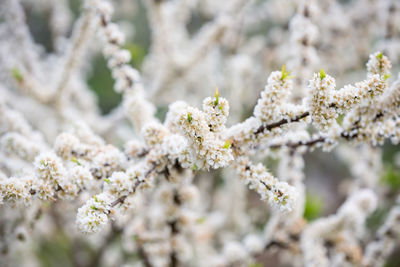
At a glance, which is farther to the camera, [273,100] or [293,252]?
[293,252]

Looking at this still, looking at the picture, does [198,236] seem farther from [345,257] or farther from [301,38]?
[301,38]

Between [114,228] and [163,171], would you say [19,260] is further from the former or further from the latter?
[163,171]

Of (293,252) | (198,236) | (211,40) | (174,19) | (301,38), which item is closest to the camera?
(301,38)

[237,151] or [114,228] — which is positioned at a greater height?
[114,228]

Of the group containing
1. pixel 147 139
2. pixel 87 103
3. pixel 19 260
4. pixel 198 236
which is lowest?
pixel 147 139

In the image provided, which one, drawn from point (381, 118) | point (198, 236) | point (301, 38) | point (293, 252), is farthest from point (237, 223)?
point (381, 118)

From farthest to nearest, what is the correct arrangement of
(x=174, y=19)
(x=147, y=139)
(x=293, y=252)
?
(x=174, y=19)
(x=293, y=252)
(x=147, y=139)

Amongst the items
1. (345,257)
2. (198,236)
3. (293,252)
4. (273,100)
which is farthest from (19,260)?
(273,100)
